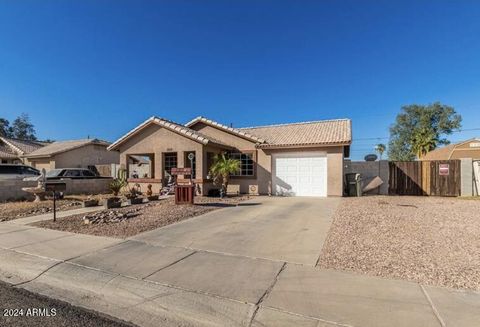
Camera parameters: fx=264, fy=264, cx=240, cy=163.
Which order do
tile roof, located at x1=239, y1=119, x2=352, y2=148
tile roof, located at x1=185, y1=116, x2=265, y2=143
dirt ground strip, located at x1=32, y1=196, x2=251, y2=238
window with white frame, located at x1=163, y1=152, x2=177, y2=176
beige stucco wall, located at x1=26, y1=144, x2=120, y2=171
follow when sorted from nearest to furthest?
dirt ground strip, located at x1=32, y1=196, x2=251, y2=238 < tile roof, located at x1=239, y1=119, x2=352, y2=148 < tile roof, located at x1=185, y1=116, x2=265, y2=143 < window with white frame, located at x1=163, y1=152, x2=177, y2=176 < beige stucco wall, located at x1=26, y1=144, x2=120, y2=171

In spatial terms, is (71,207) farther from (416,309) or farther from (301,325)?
(416,309)

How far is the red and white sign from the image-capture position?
15.4 m

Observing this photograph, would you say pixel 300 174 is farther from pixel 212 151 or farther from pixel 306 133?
pixel 212 151

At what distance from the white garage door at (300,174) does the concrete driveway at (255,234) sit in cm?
559

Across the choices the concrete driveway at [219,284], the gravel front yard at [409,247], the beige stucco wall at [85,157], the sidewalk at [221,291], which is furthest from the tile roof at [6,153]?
the gravel front yard at [409,247]

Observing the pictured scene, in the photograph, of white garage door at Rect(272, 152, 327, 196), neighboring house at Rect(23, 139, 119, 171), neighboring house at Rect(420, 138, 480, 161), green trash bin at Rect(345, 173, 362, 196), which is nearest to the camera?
white garage door at Rect(272, 152, 327, 196)

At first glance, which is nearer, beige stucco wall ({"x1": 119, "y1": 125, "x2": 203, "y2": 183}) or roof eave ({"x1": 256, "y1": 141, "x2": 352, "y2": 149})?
roof eave ({"x1": 256, "y1": 141, "x2": 352, "y2": 149})

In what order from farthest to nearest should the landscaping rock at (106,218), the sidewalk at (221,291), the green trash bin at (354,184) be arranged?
the green trash bin at (354,184), the landscaping rock at (106,218), the sidewalk at (221,291)

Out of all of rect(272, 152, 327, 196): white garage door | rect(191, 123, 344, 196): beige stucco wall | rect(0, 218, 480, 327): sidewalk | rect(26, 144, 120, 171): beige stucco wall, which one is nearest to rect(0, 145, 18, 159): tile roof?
rect(26, 144, 120, 171): beige stucco wall

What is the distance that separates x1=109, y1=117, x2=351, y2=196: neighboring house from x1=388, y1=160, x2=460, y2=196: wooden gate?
365 centimetres

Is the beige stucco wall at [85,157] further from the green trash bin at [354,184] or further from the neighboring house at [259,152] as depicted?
the green trash bin at [354,184]

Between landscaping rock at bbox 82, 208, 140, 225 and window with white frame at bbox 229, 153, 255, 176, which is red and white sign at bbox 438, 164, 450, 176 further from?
landscaping rock at bbox 82, 208, 140, 225

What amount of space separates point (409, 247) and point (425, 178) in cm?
1282

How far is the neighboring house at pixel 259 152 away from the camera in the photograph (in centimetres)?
1505
